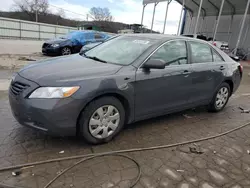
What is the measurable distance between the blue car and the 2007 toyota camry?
27.1 feet

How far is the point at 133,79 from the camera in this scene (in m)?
3.13

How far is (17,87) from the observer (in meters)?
2.81

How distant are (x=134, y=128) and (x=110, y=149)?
2.61 feet

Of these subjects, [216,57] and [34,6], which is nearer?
[216,57]

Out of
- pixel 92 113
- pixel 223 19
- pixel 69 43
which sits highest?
pixel 223 19

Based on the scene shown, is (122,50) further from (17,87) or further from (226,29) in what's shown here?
(226,29)

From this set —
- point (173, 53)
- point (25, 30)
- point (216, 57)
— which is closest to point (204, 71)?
point (216, 57)

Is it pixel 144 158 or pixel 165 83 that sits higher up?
pixel 165 83

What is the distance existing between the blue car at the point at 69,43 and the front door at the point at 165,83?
910cm

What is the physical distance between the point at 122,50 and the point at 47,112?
63.8 inches

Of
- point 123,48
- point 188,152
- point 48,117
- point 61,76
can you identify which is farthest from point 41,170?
point 123,48

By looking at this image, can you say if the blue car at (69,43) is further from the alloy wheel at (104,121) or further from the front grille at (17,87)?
the alloy wheel at (104,121)

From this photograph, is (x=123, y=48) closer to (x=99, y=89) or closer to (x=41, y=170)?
(x=99, y=89)

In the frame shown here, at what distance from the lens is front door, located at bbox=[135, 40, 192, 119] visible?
328 centimetres
